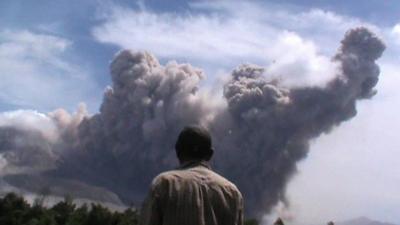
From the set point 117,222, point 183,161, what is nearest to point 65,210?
point 117,222

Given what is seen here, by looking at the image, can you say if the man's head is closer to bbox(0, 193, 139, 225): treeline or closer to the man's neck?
the man's neck

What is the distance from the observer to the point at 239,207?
4.12 metres

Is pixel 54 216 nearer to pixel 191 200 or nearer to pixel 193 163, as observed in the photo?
pixel 193 163

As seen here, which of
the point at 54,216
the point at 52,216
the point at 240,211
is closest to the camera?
the point at 240,211

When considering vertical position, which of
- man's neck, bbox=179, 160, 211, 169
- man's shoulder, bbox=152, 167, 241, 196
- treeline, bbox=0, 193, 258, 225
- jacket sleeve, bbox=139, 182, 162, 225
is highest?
treeline, bbox=0, 193, 258, 225

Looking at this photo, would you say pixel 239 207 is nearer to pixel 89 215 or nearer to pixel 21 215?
pixel 89 215

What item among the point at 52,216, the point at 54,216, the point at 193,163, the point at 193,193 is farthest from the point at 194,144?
the point at 54,216

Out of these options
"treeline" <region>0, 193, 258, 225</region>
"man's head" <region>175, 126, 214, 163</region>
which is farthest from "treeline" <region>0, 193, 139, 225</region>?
"man's head" <region>175, 126, 214, 163</region>

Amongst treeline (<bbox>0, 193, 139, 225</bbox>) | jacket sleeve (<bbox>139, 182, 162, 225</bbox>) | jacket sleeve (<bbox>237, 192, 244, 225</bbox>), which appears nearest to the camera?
jacket sleeve (<bbox>139, 182, 162, 225</bbox>)

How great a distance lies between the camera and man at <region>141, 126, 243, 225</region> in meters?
3.87

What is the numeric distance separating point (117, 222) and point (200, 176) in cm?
5741

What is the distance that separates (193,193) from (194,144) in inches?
15.2

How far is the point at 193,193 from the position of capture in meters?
3.91

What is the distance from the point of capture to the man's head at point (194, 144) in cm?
414
